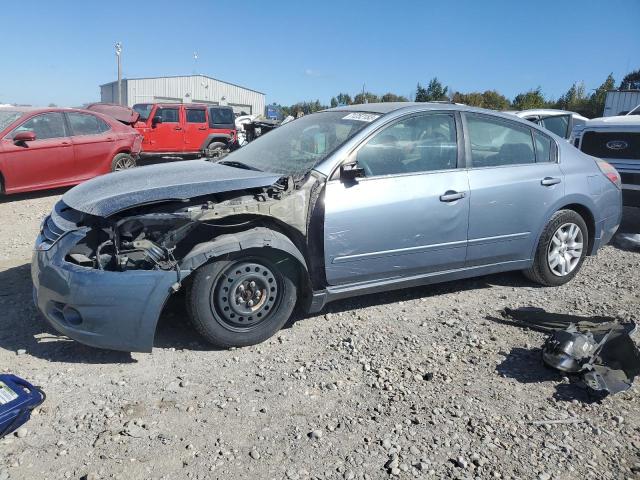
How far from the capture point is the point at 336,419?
2.81m

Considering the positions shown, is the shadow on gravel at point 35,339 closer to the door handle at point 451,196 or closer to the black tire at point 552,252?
the door handle at point 451,196

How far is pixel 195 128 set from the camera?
15.4 meters

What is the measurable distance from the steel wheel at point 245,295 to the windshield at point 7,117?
659 centimetres

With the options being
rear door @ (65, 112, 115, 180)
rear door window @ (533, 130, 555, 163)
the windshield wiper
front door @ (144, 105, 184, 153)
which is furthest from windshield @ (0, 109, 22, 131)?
rear door window @ (533, 130, 555, 163)

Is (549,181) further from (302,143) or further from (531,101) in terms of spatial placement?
(531,101)

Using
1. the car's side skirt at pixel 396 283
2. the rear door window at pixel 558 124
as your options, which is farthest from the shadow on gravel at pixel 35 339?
the rear door window at pixel 558 124

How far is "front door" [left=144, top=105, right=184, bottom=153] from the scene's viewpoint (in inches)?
571

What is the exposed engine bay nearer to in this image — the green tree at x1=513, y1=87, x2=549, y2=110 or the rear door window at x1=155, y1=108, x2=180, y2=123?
the rear door window at x1=155, y1=108, x2=180, y2=123

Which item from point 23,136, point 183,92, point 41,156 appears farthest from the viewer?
point 183,92

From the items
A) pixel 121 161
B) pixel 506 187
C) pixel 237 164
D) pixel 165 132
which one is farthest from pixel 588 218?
pixel 165 132

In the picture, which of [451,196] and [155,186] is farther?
[451,196]

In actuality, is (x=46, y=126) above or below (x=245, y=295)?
above

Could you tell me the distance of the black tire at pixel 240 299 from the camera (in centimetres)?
334

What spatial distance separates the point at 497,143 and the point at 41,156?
697 centimetres
